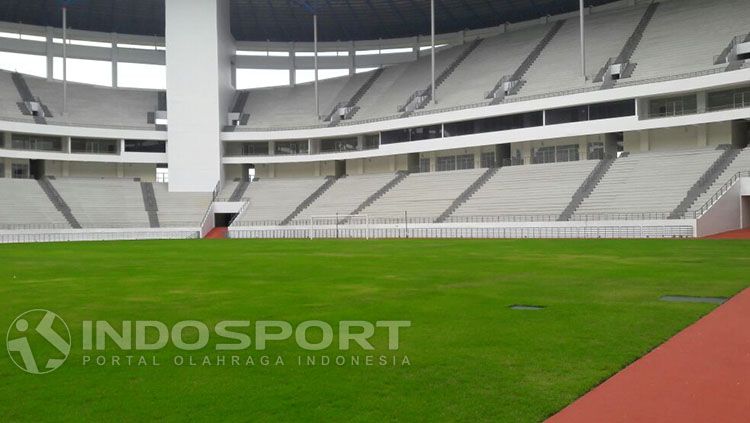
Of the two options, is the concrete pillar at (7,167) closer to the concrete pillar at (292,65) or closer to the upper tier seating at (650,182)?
the concrete pillar at (292,65)

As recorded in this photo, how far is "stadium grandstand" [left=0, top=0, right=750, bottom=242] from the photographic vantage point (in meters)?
49.7

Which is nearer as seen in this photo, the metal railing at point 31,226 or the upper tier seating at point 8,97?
the metal railing at point 31,226

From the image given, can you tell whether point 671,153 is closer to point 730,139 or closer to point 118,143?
point 730,139

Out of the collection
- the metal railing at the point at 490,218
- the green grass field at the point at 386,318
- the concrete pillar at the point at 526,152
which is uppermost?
the concrete pillar at the point at 526,152

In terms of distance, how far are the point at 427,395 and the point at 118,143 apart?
2943 inches

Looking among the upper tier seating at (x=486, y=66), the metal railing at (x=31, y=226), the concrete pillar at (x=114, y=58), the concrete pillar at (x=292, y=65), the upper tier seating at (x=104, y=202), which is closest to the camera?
the metal railing at (x=31, y=226)

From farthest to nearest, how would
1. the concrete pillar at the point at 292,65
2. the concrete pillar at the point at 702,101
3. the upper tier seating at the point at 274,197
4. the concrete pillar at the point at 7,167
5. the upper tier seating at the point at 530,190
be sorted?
the concrete pillar at the point at 292,65
the concrete pillar at the point at 7,167
the upper tier seating at the point at 274,197
the concrete pillar at the point at 702,101
the upper tier seating at the point at 530,190

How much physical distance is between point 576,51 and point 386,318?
186 ft

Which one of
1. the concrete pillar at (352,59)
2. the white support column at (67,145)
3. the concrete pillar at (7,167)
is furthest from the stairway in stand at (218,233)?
the concrete pillar at (352,59)

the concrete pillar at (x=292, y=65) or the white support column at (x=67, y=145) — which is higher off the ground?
the concrete pillar at (x=292, y=65)

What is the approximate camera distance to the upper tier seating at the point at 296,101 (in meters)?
77.3

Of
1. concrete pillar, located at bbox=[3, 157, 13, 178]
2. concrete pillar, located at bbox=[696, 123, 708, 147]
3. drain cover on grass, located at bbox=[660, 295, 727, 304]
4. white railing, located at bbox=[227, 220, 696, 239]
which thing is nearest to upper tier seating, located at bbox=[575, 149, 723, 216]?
white railing, located at bbox=[227, 220, 696, 239]

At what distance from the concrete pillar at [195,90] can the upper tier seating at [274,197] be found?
524 cm

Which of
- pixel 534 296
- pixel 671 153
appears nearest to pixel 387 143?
pixel 671 153
